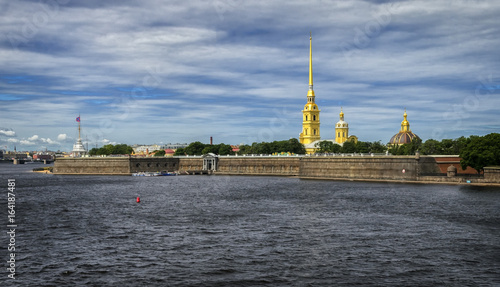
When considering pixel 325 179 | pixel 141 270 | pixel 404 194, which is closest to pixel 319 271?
pixel 141 270

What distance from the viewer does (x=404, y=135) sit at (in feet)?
529

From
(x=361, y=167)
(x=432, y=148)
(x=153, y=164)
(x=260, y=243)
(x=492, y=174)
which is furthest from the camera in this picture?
(x=153, y=164)

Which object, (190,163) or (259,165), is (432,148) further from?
(190,163)

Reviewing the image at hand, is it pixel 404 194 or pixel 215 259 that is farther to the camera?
pixel 404 194

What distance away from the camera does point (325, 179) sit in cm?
9456

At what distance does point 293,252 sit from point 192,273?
6.93 meters

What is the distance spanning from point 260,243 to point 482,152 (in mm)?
52748

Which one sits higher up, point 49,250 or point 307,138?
point 307,138

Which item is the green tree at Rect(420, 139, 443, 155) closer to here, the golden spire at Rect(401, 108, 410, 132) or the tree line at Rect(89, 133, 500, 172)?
the tree line at Rect(89, 133, 500, 172)

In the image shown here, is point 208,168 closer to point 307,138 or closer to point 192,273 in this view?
point 307,138

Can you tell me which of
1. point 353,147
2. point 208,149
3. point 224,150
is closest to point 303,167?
point 353,147

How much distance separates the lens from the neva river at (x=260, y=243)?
993 inches

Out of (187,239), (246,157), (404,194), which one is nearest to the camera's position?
(187,239)

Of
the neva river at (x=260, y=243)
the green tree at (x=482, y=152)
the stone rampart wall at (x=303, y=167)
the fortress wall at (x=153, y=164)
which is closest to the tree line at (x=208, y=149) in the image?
the fortress wall at (x=153, y=164)
